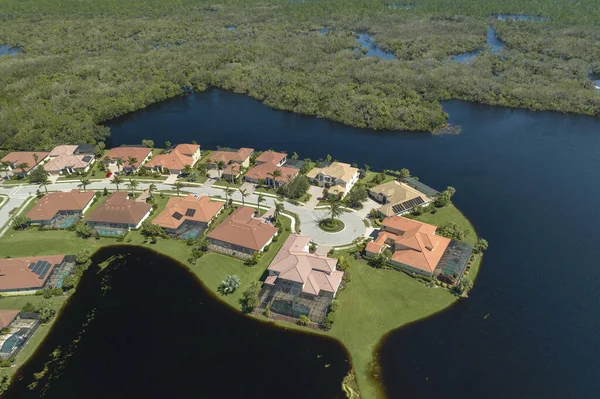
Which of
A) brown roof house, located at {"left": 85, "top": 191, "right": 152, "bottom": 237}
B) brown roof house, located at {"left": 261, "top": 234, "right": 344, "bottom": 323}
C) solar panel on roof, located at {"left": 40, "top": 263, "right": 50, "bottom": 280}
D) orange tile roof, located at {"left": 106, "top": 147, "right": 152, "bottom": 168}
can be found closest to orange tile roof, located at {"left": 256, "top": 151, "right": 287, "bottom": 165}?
brown roof house, located at {"left": 85, "top": 191, "right": 152, "bottom": 237}

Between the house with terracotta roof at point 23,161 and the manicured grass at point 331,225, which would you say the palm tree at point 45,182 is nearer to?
the house with terracotta roof at point 23,161

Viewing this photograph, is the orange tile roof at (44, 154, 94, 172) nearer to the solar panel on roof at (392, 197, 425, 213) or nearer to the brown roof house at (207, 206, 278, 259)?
the brown roof house at (207, 206, 278, 259)

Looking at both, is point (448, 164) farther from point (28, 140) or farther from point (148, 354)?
point (28, 140)

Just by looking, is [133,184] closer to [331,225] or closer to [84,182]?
[84,182]

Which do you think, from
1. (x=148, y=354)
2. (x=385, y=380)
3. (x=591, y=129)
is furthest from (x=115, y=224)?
Answer: (x=591, y=129)

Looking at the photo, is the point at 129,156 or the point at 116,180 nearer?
the point at 116,180

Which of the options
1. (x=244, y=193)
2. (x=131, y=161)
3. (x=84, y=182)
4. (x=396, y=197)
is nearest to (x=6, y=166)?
(x=84, y=182)
